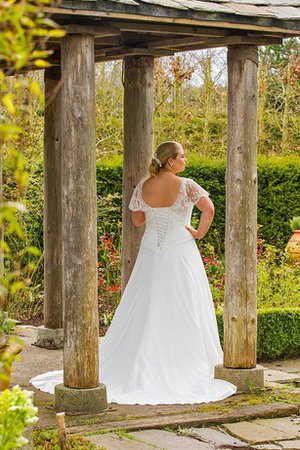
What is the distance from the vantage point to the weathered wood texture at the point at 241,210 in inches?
275

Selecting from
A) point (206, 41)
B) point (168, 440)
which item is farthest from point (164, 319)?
point (206, 41)

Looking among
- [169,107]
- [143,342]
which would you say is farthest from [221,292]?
[169,107]

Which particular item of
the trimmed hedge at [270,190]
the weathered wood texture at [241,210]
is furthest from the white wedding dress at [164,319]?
the trimmed hedge at [270,190]

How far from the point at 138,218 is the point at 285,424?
2051 millimetres

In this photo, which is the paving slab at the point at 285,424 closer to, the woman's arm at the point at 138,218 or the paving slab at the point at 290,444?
the paving slab at the point at 290,444

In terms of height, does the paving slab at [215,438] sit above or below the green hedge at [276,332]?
below

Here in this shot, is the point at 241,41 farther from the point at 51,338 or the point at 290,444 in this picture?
the point at 51,338

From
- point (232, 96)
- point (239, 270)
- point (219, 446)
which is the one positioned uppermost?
point (232, 96)

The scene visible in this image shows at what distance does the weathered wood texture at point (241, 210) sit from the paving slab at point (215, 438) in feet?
3.65

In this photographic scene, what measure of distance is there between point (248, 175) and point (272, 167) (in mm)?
7726

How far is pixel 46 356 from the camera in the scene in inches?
330

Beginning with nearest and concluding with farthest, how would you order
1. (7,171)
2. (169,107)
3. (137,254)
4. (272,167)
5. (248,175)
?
(248,175)
(137,254)
(7,171)
(272,167)
(169,107)

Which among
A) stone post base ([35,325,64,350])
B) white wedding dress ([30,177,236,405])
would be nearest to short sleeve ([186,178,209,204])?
white wedding dress ([30,177,236,405])

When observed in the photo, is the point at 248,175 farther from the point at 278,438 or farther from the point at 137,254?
the point at 278,438
